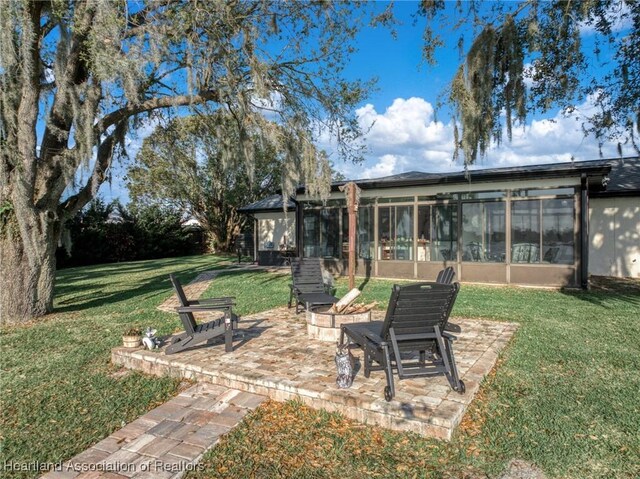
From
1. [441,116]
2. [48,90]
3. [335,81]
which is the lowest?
[441,116]

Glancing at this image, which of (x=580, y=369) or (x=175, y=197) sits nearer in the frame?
(x=580, y=369)

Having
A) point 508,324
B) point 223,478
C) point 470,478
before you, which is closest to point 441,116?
point 508,324

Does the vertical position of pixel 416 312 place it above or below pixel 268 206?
below

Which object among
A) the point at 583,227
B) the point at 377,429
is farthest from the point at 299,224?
the point at 377,429

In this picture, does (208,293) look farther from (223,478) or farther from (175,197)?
(175,197)

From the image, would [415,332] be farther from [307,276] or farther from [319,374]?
[307,276]

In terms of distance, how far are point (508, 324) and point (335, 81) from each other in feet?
19.8

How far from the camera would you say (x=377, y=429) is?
2889mm

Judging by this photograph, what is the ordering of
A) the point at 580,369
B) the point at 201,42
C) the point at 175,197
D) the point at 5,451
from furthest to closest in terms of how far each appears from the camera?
the point at 175,197
the point at 201,42
the point at 580,369
the point at 5,451

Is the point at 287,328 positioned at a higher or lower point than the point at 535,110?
lower

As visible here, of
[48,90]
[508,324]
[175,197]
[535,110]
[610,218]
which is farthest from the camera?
[175,197]

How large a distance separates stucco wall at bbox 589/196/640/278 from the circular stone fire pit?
10.5 m

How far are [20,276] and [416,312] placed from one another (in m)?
6.46

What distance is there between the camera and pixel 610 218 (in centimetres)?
1204
